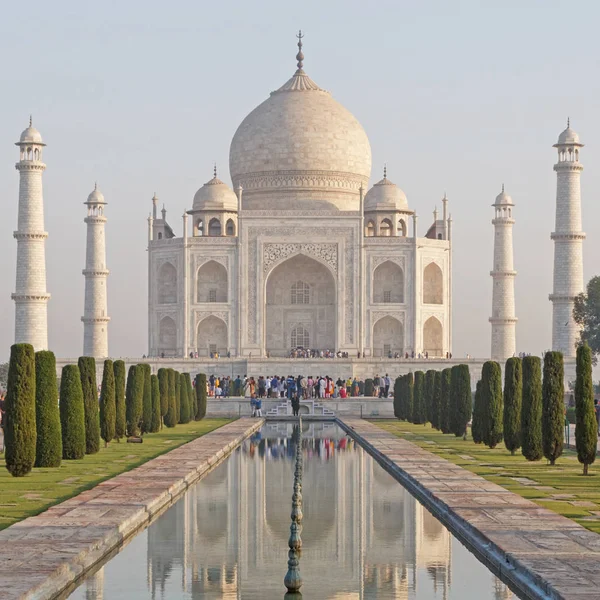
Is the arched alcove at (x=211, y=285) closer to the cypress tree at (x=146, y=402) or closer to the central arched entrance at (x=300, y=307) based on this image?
the central arched entrance at (x=300, y=307)

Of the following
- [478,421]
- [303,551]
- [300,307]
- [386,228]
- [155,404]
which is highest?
[386,228]

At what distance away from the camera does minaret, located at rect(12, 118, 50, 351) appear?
33.5 metres

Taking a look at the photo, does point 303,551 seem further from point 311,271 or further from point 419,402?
point 311,271

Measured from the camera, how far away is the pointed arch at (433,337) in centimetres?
3856

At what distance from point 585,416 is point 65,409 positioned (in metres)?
5.58

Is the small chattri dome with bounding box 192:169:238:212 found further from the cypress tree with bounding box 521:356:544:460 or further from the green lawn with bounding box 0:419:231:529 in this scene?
the cypress tree with bounding box 521:356:544:460

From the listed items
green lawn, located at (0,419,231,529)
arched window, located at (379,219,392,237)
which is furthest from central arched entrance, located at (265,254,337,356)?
green lawn, located at (0,419,231,529)

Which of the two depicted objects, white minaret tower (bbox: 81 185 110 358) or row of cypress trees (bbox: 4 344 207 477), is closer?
row of cypress trees (bbox: 4 344 207 477)

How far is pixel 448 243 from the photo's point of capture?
128 ft

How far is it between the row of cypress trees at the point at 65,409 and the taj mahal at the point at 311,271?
17.4 m

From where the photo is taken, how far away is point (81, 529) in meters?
7.73

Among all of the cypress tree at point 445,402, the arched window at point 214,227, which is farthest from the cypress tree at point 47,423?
the arched window at point 214,227

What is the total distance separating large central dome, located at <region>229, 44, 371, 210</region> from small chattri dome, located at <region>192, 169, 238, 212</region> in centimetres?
67

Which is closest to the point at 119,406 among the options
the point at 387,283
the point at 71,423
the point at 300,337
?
the point at 71,423
